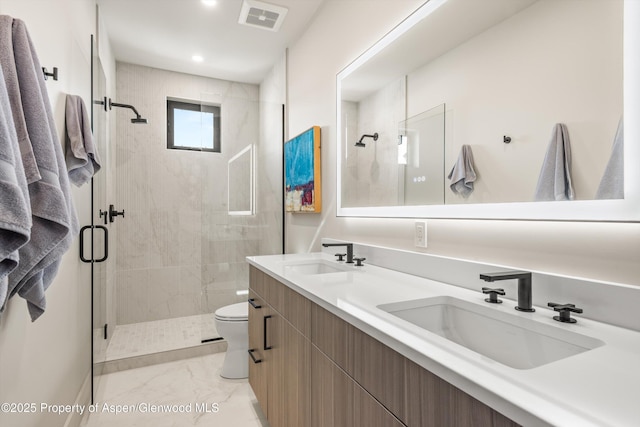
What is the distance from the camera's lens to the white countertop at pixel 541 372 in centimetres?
47

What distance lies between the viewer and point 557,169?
37.9 inches

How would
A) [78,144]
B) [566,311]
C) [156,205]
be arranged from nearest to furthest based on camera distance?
[566,311]
[78,144]
[156,205]

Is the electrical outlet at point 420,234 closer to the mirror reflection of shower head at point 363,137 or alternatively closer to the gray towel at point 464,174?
the gray towel at point 464,174

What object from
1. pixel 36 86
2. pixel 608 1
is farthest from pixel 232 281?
pixel 608 1

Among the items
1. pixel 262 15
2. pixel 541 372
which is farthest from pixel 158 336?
pixel 541 372

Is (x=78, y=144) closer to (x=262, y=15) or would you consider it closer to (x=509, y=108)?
(x=262, y=15)

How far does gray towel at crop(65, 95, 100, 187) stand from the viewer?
1.60 meters

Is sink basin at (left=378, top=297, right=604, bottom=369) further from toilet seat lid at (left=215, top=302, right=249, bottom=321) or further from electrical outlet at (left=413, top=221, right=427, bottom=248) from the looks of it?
toilet seat lid at (left=215, top=302, right=249, bottom=321)

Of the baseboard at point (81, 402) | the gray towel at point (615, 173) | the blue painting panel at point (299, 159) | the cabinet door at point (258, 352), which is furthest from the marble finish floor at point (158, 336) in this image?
the gray towel at point (615, 173)

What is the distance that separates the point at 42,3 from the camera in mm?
1337

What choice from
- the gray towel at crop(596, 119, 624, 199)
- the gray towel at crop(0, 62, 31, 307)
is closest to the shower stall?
the gray towel at crop(0, 62, 31, 307)

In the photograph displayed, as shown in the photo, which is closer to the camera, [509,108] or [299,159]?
[509,108]

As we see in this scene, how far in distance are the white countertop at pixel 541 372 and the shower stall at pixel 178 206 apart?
1.92m

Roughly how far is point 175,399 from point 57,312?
3.13 feet
